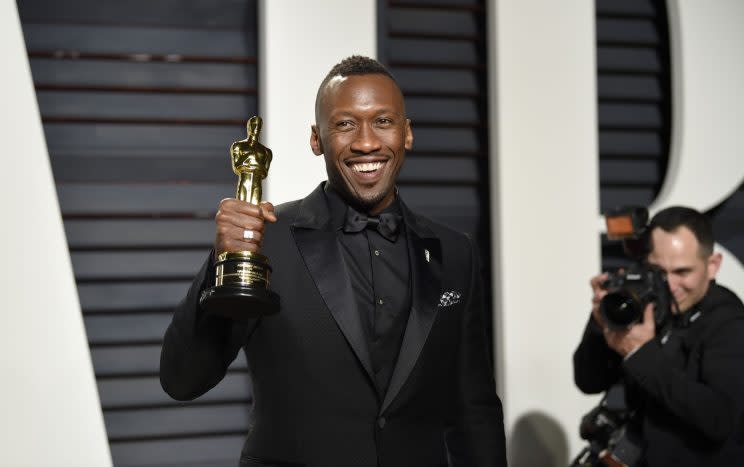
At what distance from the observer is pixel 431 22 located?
3.13m

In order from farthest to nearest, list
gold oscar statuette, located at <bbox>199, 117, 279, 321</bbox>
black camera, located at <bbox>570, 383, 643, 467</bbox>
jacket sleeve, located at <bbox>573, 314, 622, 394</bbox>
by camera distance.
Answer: jacket sleeve, located at <bbox>573, 314, 622, 394</bbox>
black camera, located at <bbox>570, 383, 643, 467</bbox>
gold oscar statuette, located at <bbox>199, 117, 279, 321</bbox>

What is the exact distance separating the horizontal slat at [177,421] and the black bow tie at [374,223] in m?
1.45

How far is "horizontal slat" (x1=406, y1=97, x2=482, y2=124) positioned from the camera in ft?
10.2

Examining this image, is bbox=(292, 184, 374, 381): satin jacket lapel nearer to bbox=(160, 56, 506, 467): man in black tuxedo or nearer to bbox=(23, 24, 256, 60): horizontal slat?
bbox=(160, 56, 506, 467): man in black tuxedo

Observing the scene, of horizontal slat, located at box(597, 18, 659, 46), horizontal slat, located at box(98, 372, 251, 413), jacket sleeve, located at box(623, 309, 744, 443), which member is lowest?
horizontal slat, located at box(98, 372, 251, 413)

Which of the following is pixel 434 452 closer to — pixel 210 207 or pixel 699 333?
pixel 699 333

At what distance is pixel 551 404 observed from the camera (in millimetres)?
2938

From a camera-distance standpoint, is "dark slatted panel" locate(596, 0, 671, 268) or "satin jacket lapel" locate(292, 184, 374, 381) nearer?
"satin jacket lapel" locate(292, 184, 374, 381)

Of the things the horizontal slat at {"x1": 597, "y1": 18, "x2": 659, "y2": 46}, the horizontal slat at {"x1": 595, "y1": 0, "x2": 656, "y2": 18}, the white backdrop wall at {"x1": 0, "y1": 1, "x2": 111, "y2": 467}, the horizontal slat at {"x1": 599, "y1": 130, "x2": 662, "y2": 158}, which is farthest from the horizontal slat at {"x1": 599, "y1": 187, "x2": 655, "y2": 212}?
the white backdrop wall at {"x1": 0, "y1": 1, "x2": 111, "y2": 467}

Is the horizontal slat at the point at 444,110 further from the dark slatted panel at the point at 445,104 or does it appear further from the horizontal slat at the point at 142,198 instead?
the horizontal slat at the point at 142,198

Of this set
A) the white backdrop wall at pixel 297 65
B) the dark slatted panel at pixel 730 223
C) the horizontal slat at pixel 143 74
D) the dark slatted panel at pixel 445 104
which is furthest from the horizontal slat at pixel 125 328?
the dark slatted panel at pixel 730 223

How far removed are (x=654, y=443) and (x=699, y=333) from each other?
1.15ft

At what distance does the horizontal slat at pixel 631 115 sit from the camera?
3271 mm

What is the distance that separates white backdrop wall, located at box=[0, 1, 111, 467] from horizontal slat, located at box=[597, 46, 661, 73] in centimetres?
212
